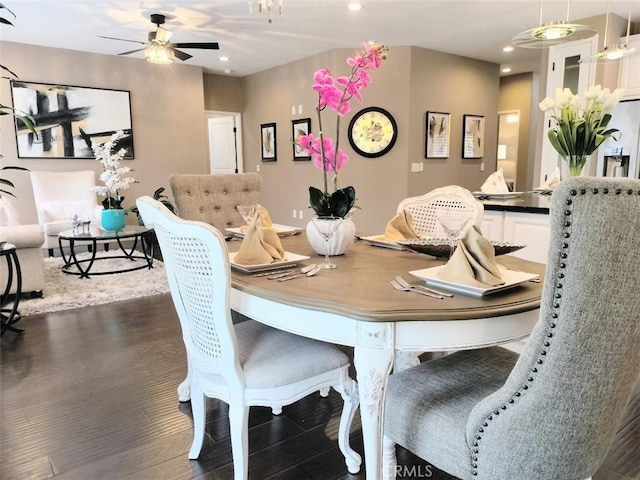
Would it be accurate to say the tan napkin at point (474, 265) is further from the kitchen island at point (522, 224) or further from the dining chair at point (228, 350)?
the kitchen island at point (522, 224)

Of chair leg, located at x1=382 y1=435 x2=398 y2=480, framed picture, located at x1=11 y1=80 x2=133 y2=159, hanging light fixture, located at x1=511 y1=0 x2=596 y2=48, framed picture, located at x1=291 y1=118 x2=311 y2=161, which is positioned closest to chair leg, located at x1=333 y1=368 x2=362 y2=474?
chair leg, located at x1=382 y1=435 x2=398 y2=480

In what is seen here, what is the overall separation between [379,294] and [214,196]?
1.63 meters

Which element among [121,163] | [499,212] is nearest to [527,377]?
[499,212]

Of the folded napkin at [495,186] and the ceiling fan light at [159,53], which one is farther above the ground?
the ceiling fan light at [159,53]

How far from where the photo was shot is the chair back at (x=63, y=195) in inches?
211

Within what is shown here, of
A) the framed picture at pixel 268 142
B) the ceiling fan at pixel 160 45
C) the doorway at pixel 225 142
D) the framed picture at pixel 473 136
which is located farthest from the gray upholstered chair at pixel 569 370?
the doorway at pixel 225 142

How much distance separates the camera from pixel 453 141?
251 inches

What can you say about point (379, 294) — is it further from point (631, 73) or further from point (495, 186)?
point (631, 73)

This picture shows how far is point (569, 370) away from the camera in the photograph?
0.87 m

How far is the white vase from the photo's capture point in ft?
5.81

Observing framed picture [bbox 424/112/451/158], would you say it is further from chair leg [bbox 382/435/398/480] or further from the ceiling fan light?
chair leg [bbox 382/435/398/480]

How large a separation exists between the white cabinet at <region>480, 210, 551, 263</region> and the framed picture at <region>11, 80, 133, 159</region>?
5076 mm

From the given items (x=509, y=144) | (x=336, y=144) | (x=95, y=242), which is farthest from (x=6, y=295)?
(x=509, y=144)

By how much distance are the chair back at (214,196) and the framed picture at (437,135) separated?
3852mm
